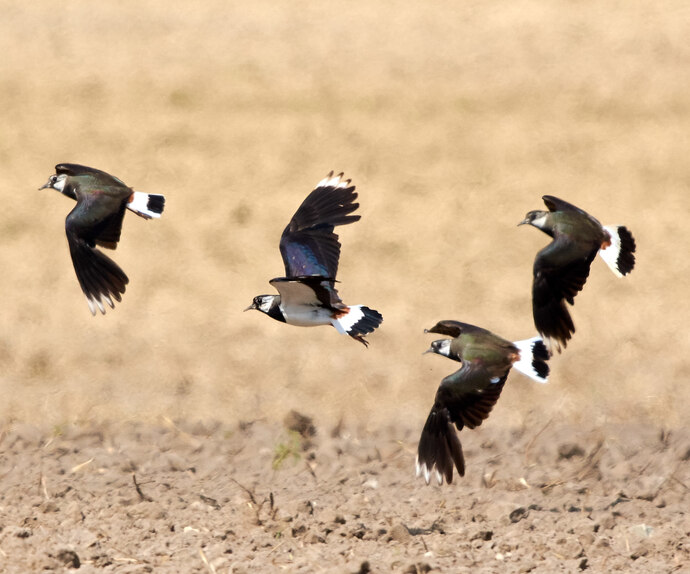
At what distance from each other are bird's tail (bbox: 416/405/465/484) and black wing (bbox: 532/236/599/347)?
88cm

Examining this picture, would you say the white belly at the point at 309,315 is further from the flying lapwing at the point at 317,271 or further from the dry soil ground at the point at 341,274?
the dry soil ground at the point at 341,274

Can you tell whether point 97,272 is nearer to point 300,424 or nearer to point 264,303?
point 264,303

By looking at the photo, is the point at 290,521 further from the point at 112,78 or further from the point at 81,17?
the point at 81,17

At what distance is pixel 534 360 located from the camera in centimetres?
845

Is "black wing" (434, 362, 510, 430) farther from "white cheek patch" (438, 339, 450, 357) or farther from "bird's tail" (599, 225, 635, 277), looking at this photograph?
"bird's tail" (599, 225, 635, 277)

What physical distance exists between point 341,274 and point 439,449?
3796 millimetres

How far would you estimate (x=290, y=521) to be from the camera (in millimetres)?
9266

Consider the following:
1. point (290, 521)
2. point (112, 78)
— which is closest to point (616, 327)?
point (290, 521)

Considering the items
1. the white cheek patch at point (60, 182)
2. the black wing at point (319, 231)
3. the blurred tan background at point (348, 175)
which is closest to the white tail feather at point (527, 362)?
the black wing at point (319, 231)

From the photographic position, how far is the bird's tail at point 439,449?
325 inches

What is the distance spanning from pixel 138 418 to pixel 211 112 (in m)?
3.23

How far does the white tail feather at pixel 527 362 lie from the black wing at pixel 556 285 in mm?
121

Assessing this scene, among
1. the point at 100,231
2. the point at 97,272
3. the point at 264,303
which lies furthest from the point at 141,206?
the point at 264,303

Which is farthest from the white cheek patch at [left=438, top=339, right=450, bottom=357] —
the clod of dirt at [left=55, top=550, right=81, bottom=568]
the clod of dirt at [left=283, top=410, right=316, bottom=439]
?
the clod of dirt at [left=55, top=550, right=81, bottom=568]
